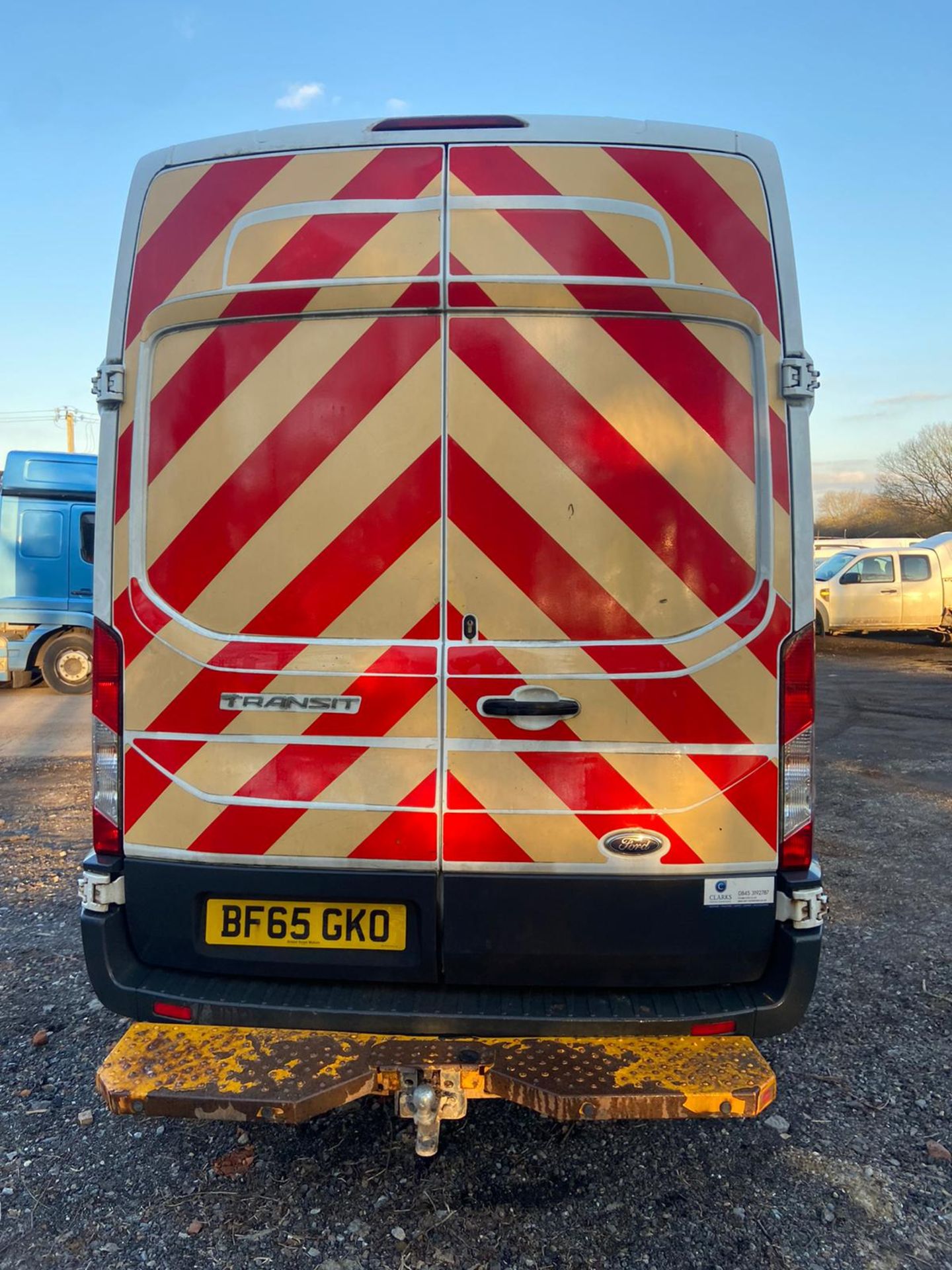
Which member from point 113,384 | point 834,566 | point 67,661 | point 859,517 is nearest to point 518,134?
point 113,384

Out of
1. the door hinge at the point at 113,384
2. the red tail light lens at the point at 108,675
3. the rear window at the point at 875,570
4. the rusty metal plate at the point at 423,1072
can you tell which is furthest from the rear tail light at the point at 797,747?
the rear window at the point at 875,570

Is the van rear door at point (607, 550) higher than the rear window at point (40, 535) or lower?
lower

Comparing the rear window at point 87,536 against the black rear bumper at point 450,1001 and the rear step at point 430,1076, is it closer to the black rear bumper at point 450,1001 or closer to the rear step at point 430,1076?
the black rear bumper at point 450,1001

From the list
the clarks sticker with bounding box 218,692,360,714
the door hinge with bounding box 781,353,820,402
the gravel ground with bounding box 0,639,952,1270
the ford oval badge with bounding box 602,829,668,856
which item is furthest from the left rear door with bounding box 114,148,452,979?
the door hinge with bounding box 781,353,820,402

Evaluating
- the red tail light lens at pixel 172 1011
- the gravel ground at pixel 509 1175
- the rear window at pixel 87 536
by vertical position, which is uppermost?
the rear window at pixel 87 536

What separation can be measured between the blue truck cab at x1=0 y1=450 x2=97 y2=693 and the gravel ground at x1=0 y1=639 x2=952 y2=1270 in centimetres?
879

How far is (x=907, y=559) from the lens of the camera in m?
17.8

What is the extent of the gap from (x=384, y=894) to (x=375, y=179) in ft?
6.38

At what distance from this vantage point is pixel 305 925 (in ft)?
8.07

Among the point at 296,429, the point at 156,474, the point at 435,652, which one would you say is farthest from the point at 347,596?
the point at 156,474

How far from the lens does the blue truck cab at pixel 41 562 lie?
38.1 ft

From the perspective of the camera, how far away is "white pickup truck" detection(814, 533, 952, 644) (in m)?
17.5

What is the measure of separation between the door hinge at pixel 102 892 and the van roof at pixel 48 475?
33.7ft

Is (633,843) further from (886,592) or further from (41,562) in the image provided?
(886,592)
